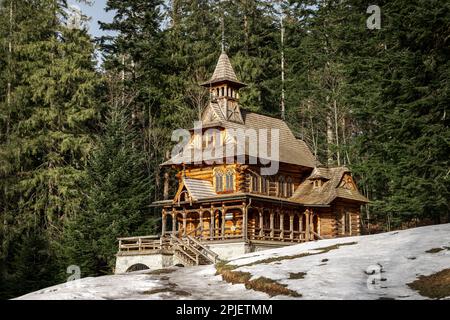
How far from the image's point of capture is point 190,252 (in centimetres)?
3478

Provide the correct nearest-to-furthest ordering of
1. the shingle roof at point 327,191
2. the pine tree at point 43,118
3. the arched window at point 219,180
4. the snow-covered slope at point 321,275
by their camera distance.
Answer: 1. the snow-covered slope at point 321,275
2. the arched window at point 219,180
3. the shingle roof at point 327,191
4. the pine tree at point 43,118

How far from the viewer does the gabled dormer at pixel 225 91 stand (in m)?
42.0

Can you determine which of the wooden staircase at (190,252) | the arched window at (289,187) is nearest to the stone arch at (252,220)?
the arched window at (289,187)

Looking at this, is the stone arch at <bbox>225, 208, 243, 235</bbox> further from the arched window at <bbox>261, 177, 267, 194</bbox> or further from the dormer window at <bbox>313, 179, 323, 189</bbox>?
the dormer window at <bbox>313, 179, 323, 189</bbox>

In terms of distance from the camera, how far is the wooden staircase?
109ft

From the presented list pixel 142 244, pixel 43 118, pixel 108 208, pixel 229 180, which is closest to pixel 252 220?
pixel 229 180

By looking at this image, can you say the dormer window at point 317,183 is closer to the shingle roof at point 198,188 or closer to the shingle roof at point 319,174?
the shingle roof at point 319,174

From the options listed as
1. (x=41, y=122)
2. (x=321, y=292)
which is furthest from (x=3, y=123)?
(x=321, y=292)

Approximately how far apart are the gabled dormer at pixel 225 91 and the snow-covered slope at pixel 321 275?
16051 mm

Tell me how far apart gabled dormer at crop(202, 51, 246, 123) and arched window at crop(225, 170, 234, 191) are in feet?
13.3
